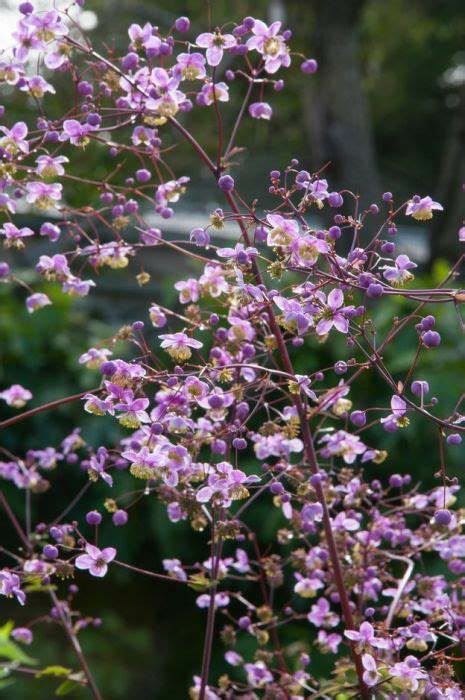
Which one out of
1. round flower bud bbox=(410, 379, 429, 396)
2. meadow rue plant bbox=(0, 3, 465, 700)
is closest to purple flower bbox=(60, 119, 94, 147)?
meadow rue plant bbox=(0, 3, 465, 700)

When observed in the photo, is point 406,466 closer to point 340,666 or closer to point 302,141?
point 340,666

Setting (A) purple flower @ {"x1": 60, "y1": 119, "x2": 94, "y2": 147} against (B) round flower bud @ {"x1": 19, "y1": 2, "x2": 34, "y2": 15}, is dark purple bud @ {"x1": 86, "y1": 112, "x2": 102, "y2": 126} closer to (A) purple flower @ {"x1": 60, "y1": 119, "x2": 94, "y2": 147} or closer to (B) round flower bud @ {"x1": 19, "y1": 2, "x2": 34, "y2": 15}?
(A) purple flower @ {"x1": 60, "y1": 119, "x2": 94, "y2": 147}

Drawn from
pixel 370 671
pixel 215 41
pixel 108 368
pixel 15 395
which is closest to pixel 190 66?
pixel 215 41

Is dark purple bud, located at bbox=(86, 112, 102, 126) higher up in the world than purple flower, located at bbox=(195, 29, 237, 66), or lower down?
lower down

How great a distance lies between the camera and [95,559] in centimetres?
104

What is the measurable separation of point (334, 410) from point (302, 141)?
1127 centimetres

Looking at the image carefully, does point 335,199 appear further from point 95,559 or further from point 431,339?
point 95,559

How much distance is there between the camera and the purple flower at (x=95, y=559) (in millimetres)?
1031

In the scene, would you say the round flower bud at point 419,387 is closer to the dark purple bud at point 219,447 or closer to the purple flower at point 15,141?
the dark purple bud at point 219,447

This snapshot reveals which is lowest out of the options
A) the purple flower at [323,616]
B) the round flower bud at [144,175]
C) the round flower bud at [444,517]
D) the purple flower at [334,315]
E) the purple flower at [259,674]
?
the purple flower at [259,674]

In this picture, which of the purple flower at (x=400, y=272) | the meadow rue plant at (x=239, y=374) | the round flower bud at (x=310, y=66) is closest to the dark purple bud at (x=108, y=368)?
the meadow rue plant at (x=239, y=374)

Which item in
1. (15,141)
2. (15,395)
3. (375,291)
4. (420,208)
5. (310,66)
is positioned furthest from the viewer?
(15,395)

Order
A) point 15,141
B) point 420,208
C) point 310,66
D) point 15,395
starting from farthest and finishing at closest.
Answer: point 15,395 < point 310,66 < point 15,141 < point 420,208

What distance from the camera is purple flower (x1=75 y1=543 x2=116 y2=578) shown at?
3.38ft
